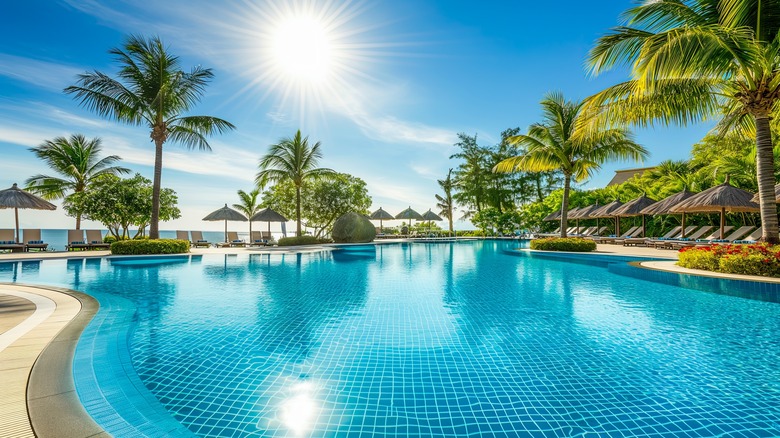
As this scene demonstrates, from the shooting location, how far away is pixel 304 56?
12914 millimetres

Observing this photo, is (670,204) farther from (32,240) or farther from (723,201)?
(32,240)

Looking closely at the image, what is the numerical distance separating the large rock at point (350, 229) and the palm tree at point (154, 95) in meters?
10.3

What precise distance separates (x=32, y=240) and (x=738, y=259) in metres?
27.4

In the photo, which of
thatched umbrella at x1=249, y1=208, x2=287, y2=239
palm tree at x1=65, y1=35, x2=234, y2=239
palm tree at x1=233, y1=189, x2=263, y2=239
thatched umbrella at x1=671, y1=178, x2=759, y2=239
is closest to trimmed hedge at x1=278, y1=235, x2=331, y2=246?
thatched umbrella at x1=249, y1=208, x2=287, y2=239

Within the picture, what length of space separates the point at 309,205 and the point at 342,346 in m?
21.5

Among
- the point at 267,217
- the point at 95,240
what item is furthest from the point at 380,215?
the point at 95,240

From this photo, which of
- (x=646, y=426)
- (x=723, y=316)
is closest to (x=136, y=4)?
(x=646, y=426)

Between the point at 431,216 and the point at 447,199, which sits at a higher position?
the point at 447,199

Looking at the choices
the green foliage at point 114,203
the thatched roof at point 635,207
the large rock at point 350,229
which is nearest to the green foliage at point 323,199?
the large rock at point 350,229

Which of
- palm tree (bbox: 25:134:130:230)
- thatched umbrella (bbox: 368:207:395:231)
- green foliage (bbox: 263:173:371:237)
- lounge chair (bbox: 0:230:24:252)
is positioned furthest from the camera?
thatched umbrella (bbox: 368:207:395:231)

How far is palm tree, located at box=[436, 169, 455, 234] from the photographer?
37.2 meters

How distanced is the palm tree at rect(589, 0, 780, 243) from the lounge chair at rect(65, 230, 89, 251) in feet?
74.7

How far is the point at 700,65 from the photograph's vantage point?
7.02 meters

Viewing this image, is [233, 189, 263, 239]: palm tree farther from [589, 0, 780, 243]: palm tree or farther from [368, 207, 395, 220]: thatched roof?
[589, 0, 780, 243]: palm tree
